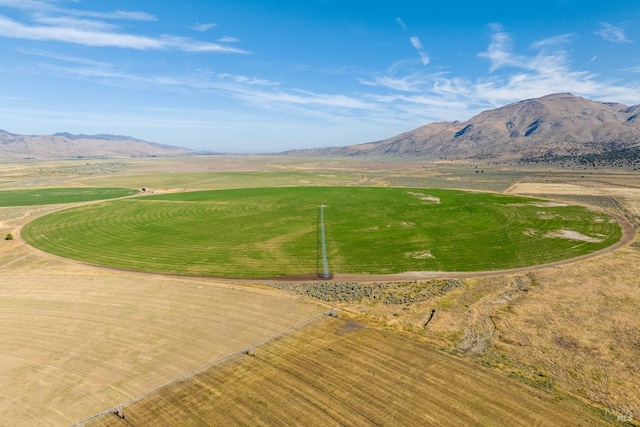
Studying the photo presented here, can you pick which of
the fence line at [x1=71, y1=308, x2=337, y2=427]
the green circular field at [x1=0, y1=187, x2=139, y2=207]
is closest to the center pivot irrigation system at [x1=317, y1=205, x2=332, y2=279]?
the fence line at [x1=71, y1=308, x2=337, y2=427]

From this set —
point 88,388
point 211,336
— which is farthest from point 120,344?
point 211,336

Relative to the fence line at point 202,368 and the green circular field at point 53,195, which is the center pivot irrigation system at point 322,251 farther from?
the green circular field at point 53,195

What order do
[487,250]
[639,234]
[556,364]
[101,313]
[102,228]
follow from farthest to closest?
[102,228] < [639,234] < [487,250] < [101,313] < [556,364]

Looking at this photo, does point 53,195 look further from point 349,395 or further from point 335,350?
point 349,395

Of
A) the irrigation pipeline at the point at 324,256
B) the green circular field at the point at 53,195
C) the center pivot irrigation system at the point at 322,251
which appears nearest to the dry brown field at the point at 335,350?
the irrigation pipeline at the point at 324,256

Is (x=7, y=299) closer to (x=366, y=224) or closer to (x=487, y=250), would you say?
(x=366, y=224)
